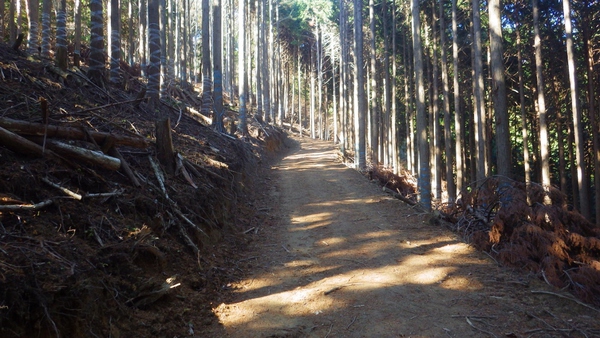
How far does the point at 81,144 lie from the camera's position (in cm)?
575

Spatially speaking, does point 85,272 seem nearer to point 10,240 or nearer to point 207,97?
point 10,240

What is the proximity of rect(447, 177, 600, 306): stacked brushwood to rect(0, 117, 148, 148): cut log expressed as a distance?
20.7ft

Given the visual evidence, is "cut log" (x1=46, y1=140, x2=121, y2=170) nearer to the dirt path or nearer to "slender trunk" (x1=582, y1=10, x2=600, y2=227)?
the dirt path

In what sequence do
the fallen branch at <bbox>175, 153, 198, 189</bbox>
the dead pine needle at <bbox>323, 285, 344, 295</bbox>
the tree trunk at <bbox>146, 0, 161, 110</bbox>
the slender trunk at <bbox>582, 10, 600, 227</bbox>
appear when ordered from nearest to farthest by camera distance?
the dead pine needle at <bbox>323, 285, 344, 295</bbox> → the fallen branch at <bbox>175, 153, 198, 189</bbox> → the tree trunk at <bbox>146, 0, 161, 110</bbox> → the slender trunk at <bbox>582, 10, 600, 227</bbox>

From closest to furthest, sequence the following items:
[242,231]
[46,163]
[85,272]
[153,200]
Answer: [85,272], [46,163], [153,200], [242,231]

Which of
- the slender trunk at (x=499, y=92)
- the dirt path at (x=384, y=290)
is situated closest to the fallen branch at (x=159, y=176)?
the dirt path at (x=384, y=290)

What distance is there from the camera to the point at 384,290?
5902mm

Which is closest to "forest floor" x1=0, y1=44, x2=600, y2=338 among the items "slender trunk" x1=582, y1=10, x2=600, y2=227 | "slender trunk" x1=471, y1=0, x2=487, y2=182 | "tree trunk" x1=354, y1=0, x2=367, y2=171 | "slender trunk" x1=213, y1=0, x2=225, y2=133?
"slender trunk" x1=213, y1=0, x2=225, y2=133

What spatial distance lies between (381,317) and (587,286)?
2893mm

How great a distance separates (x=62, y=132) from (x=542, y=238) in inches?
286

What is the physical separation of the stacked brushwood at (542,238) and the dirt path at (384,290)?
28 cm

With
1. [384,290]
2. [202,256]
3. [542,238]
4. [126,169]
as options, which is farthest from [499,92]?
[126,169]

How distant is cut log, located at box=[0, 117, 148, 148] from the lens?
4914mm

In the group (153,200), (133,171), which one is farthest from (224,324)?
(133,171)
